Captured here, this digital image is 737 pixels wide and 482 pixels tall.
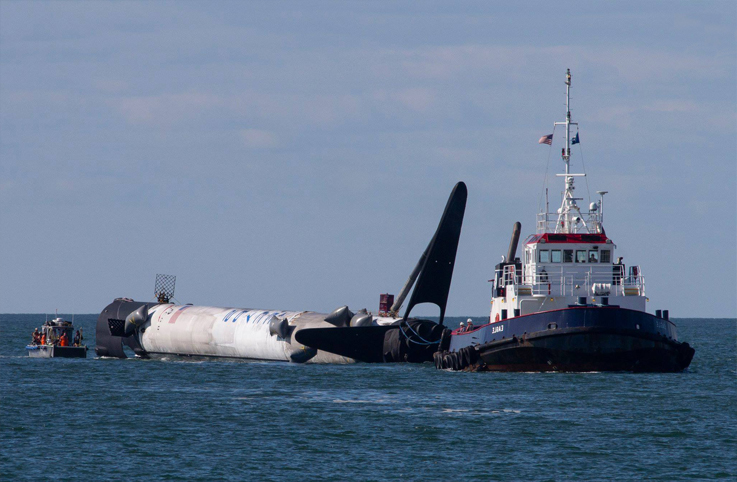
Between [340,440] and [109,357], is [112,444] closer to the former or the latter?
[340,440]

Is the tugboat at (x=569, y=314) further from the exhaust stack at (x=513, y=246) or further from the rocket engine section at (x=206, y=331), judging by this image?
the rocket engine section at (x=206, y=331)

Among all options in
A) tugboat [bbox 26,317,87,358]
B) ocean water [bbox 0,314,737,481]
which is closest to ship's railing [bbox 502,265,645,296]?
ocean water [bbox 0,314,737,481]

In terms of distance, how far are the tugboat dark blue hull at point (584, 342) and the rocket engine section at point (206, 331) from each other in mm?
16717

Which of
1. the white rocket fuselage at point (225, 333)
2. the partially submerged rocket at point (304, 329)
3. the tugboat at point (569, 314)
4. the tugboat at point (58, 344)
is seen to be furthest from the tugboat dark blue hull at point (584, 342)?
the tugboat at point (58, 344)

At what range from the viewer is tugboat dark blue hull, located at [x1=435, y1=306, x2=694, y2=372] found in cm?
4447

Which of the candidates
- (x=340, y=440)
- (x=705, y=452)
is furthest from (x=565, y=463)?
(x=340, y=440)

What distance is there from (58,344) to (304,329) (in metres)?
19.7

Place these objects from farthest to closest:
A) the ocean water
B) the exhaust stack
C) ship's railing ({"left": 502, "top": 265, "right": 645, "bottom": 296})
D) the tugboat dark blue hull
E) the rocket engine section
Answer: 1. the rocket engine section
2. the exhaust stack
3. ship's railing ({"left": 502, "top": 265, "right": 645, "bottom": 296})
4. the tugboat dark blue hull
5. the ocean water

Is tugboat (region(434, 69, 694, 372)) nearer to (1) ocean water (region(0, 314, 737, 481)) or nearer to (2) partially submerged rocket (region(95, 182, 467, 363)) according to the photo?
(1) ocean water (region(0, 314, 737, 481))

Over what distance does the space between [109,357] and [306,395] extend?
34.3 metres

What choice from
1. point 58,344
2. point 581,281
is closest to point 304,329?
point 581,281

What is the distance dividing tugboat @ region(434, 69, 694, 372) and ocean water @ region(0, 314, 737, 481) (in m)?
1.08

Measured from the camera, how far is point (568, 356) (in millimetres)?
45125

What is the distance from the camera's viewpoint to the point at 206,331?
70.1 m
